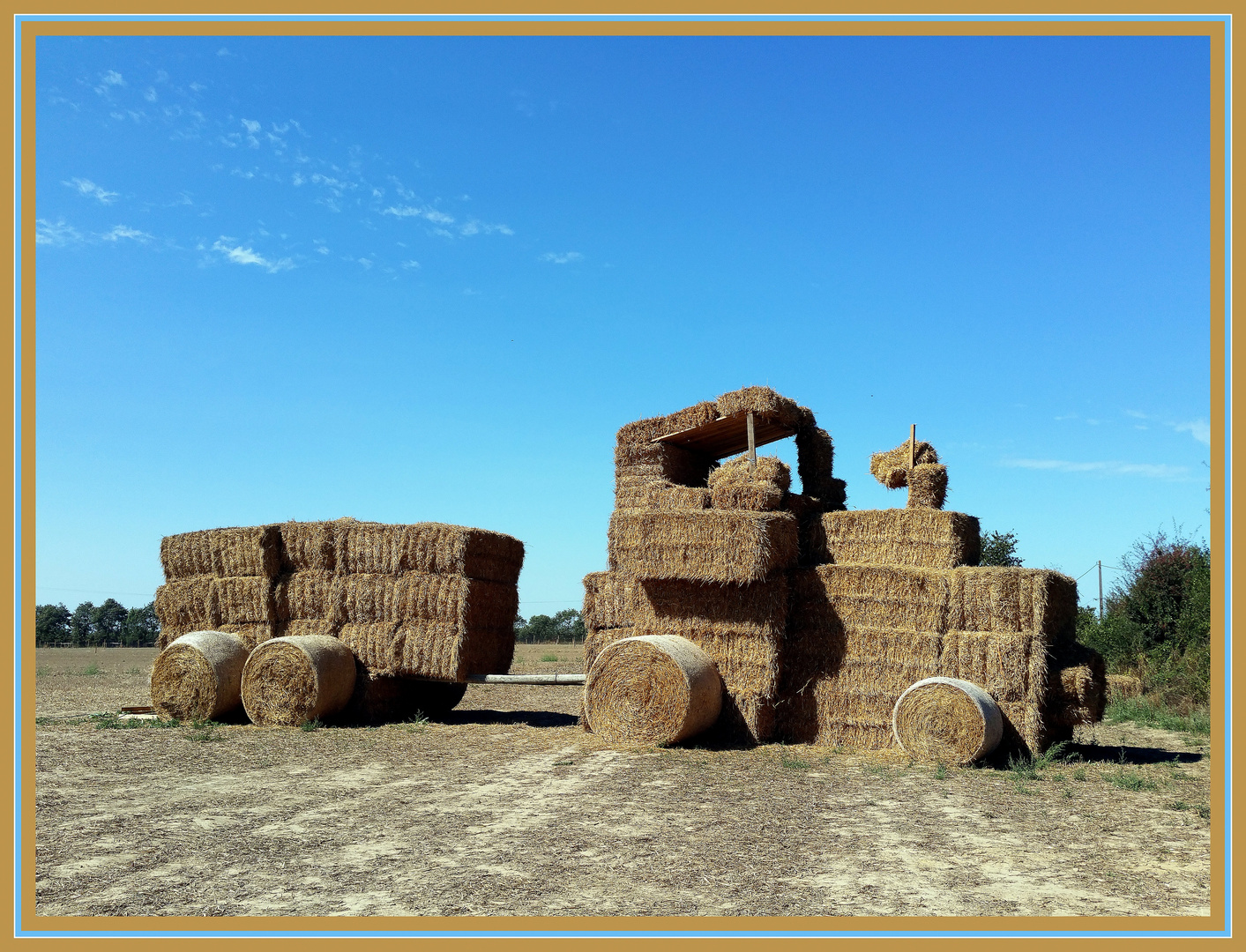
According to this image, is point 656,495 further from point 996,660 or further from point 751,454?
point 996,660

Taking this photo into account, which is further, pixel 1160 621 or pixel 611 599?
pixel 1160 621

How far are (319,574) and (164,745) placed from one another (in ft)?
13.7

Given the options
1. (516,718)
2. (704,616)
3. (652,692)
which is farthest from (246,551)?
(704,616)

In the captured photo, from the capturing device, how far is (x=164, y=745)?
12.8 meters

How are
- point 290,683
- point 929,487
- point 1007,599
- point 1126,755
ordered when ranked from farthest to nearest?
point 290,683
point 929,487
point 1126,755
point 1007,599

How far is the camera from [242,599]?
16.6 m

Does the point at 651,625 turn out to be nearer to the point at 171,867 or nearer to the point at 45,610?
the point at 171,867

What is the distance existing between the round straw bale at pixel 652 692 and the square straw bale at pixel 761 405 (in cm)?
421

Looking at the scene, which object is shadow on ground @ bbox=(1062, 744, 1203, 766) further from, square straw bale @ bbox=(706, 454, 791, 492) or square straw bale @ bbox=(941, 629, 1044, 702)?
square straw bale @ bbox=(706, 454, 791, 492)

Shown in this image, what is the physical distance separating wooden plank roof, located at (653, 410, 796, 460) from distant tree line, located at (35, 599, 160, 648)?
5633 centimetres

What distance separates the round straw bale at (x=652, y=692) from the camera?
1217 centimetres

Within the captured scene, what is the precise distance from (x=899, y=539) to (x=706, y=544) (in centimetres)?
275

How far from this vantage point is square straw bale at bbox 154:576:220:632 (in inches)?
668
